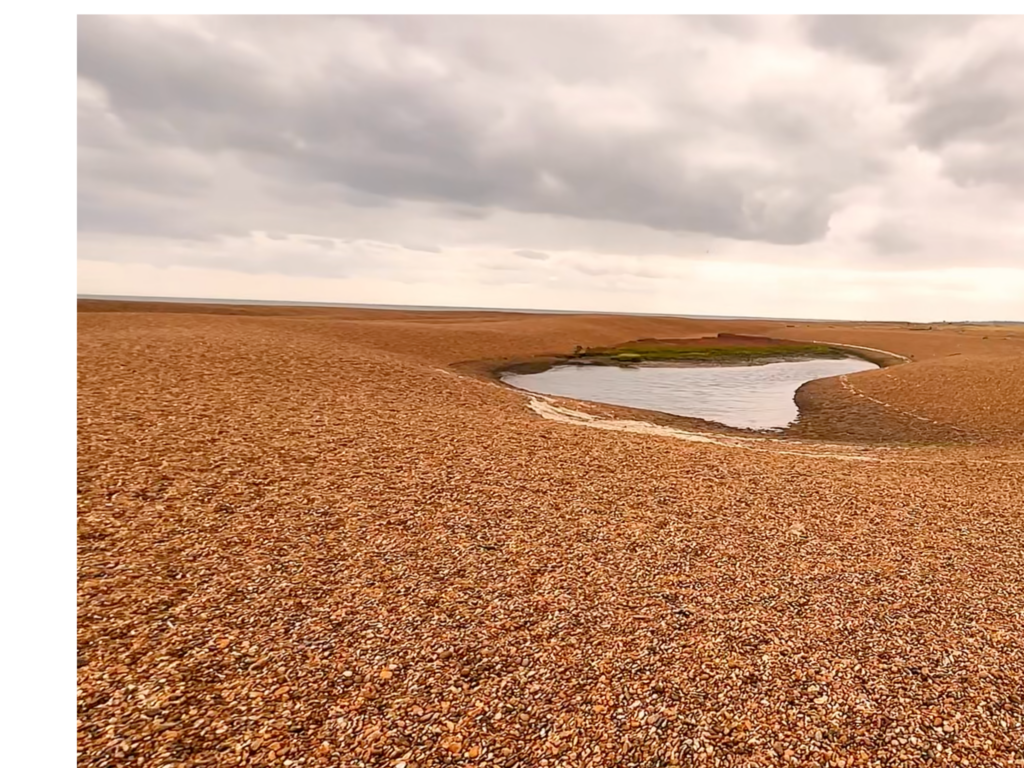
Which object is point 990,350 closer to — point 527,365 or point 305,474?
point 527,365

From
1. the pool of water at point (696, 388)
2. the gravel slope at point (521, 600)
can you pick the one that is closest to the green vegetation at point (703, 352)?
the pool of water at point (696, 388)

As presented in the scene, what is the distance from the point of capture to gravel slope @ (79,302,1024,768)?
5.34 meters

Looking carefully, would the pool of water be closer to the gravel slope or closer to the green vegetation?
the green vegetation

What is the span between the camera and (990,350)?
5241 centimetres

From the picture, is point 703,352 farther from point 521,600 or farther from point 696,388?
point 521,600

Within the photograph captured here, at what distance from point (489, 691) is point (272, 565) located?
4.15 meters

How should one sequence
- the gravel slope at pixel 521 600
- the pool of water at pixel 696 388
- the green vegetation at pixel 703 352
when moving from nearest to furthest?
the gravel slope at pixel 521 600, the pool of water at pixel 696 388, the green vegetation at pixel 703 352

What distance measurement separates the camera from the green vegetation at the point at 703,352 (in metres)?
52.0

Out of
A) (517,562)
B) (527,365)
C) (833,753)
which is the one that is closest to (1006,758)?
(833,753)

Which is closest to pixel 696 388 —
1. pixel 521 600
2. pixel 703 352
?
pixel 703 352

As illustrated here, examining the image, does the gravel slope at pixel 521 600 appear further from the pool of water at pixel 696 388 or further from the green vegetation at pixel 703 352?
the green vegetation at pixel 703 352

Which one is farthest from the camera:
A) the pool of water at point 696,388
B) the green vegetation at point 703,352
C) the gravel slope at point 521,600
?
the green vegetation at point 703,352

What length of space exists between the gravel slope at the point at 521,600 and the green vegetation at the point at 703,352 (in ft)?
119

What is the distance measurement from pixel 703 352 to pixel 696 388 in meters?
23.2
